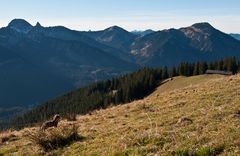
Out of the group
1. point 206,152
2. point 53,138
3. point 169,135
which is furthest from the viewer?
point 53,138

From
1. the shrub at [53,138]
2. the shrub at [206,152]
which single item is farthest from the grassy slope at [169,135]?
the shrub at [53,138]

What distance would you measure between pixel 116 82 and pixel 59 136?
181m

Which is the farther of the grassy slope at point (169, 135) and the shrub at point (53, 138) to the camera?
the shrub at point (53, 138)

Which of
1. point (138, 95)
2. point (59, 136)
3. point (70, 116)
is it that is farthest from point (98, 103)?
point (59, 136)

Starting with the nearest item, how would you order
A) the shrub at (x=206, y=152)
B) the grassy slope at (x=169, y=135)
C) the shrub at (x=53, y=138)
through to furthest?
the shrub at (x=206, y=152) → the grassy slope at (x=169, y=135) → the shrub at (x=53, y=138)

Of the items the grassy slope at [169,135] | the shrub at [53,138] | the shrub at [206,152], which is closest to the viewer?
the shrub at [206,152]

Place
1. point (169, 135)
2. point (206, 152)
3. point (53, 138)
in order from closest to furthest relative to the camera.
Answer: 1. point (206, 152)
2. point (169, 135)
3. point (53, 138)

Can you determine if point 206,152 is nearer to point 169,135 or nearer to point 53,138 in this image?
point 169,135

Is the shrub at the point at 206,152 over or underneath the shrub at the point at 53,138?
over

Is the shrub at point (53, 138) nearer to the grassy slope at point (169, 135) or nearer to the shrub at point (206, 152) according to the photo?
the grassy slope at point (169, 135)

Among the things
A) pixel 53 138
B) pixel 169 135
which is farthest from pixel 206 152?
pixel 53 138

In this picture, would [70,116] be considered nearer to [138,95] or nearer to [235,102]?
[235,102]

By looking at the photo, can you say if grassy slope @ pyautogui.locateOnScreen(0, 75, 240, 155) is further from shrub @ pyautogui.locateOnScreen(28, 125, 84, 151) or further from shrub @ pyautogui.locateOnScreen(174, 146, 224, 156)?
shrub @ pyautogui.locateOnScreen(28, 125, 84, 151)

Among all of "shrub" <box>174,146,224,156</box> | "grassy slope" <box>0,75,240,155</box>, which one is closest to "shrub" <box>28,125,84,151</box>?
"grassy slope" <box>0,75,240,155</box>
